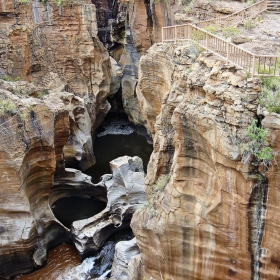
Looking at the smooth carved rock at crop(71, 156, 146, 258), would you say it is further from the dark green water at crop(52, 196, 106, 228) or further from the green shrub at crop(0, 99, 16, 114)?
the green shrub at crop(0, 99, 16, 114)

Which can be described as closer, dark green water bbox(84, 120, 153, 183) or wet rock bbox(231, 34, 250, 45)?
wet rock bbox(231, 34, 250, 45)

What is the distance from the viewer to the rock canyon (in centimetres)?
752

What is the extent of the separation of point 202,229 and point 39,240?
848 cm

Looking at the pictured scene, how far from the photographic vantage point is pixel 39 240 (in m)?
14.7

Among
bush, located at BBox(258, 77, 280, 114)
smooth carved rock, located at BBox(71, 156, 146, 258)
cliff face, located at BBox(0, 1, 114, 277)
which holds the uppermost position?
bush, located at BBox(258, 77, 280, 114)

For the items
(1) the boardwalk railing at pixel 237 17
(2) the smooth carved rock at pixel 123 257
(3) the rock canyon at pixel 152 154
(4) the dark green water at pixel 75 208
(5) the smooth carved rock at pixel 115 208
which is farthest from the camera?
(4) the dark green water at pixel 75 208

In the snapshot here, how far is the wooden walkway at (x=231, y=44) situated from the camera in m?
7.66

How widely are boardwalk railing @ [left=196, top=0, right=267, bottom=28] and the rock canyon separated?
166 cm

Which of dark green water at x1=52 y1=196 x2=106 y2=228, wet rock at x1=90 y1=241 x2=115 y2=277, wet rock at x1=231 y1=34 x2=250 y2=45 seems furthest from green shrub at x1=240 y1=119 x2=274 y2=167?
dark green water at x1=52 y1=196 x2=106 y2=228

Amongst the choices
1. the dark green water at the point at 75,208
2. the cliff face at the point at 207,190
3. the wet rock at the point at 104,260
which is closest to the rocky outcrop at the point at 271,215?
the cliff face at the point at 207,190

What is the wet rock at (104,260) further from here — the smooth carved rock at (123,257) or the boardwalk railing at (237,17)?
the boardwalk railing at (237,17)

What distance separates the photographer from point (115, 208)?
52.7 ft

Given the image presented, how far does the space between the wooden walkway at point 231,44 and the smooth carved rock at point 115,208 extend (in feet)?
20.1

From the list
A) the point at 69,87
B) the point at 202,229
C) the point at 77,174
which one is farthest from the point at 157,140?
the point at 69,87
